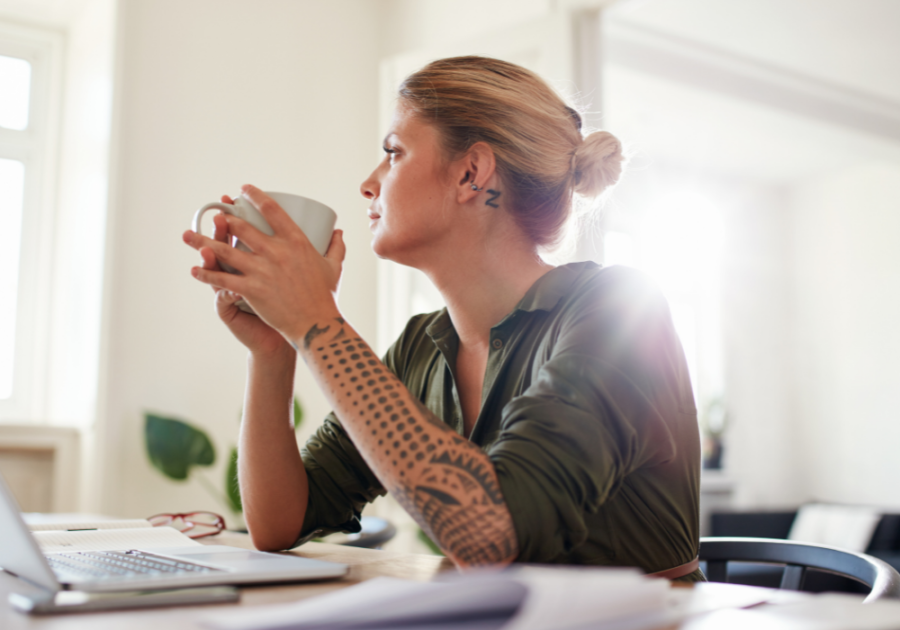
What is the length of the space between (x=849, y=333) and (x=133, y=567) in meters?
6.52

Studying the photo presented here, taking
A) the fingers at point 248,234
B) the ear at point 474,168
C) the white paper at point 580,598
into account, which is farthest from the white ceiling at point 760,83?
the white paper at point 580,598

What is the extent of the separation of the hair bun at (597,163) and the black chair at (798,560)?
54 centimetres

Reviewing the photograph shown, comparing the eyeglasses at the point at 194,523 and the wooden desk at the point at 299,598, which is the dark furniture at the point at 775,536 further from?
the wooden desk at the point at 299,598

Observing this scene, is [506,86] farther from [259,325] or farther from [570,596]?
[570,596]

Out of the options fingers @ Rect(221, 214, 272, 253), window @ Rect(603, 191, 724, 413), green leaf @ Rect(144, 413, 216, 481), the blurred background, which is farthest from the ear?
window @ Rect(603, 191, 724, 413)

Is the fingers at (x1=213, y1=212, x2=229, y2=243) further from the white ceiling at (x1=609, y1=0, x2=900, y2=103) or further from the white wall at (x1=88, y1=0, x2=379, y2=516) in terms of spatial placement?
the white ceiling at (x1=609, y1=0, x2=900, y2=103)

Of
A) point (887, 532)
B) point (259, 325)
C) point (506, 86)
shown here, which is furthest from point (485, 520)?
point (887, 532)

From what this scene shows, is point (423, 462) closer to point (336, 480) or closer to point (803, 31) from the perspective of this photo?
point (336, 480)

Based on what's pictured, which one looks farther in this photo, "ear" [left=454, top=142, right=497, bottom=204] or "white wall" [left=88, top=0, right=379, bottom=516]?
"white wall" [left=88, top=0, right=379, bottom=516]

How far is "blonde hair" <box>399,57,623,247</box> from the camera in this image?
3.67ft

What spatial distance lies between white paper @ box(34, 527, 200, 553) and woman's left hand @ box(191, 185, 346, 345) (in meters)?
0.29

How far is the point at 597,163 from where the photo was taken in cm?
116

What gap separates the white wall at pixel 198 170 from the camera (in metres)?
2.80

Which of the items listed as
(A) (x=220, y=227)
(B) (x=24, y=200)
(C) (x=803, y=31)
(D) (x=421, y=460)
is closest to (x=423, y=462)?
(D) (x=421, y=460)
